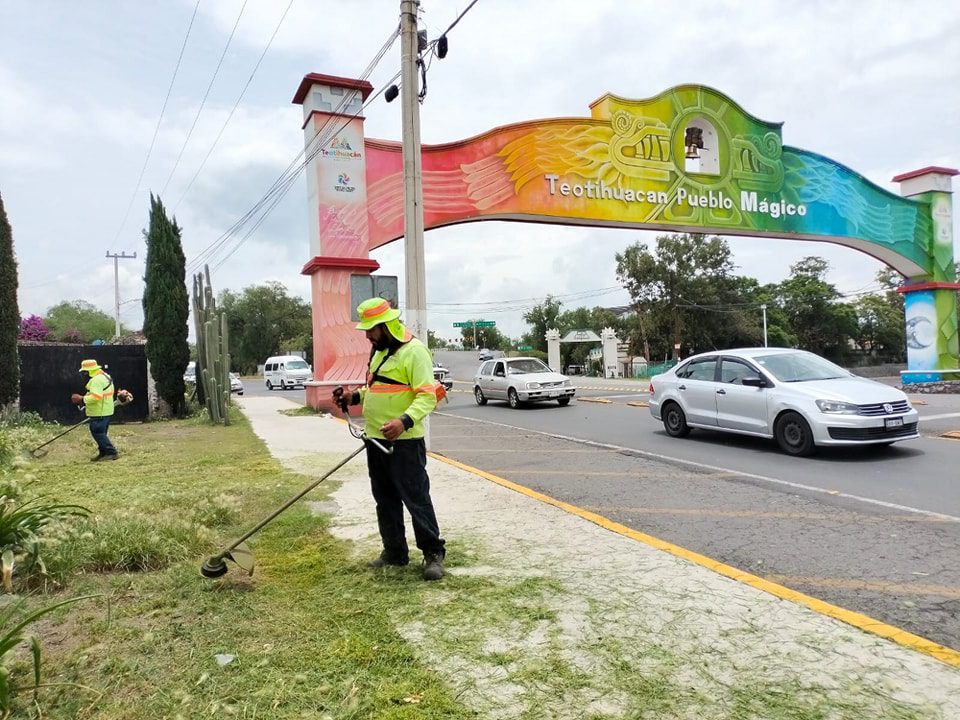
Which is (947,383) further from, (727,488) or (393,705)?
(393,705)

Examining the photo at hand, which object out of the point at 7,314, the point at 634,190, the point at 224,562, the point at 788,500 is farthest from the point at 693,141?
the point at 224,562

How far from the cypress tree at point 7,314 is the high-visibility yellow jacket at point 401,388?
1185 cm

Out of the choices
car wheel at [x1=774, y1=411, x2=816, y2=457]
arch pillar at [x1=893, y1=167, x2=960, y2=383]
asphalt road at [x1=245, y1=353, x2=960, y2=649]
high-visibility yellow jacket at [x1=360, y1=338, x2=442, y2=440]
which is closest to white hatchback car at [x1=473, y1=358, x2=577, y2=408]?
asphalt road at [x1=245, y1=353, x2=960, y2=649]

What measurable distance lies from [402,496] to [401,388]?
0.69m

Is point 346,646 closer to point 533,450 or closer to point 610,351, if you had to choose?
point 533,450

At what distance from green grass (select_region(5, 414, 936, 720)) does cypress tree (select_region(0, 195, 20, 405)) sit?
9983 millimetres

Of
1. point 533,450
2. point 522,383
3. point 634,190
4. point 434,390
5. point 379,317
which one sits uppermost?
point 634,190

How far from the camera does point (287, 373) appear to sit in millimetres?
40250

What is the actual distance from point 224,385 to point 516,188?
9.75 m

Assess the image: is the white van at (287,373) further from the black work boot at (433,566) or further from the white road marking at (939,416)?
the black work boot at (433,566)

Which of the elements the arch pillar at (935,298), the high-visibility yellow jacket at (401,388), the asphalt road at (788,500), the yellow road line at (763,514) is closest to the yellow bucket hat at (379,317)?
the high-visibility yellow jacket at (401,388)

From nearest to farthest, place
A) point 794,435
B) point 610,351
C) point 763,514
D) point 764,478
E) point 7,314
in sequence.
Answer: point 763,514 → point 764,478 → point 794,435 → point 7,314 → point 610,351

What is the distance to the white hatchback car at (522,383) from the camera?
1831 cm

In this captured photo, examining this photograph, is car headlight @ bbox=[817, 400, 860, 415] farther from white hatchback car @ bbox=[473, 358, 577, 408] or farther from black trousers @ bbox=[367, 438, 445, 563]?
white hatchback car @ bbox=[473, 358, 577, 408]
